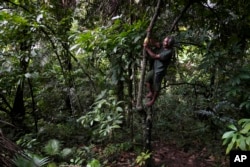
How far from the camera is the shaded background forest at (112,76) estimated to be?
3.86 meters

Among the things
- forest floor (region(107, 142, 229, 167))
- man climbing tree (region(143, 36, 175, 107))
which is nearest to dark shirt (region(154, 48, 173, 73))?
man climbing tree (region(143, 36, 175, 107))

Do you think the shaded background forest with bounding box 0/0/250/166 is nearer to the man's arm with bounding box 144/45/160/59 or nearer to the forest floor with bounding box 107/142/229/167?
the forest floor with bounding box 107/142/229/167

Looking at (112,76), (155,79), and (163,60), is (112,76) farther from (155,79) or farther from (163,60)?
(163,60)

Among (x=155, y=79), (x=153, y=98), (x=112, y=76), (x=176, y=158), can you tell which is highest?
(x=112, y=76)

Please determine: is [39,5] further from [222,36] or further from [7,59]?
[222,36]

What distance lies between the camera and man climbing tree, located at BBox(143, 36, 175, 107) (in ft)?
11.5

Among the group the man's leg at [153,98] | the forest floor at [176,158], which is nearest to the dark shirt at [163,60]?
the man's leg at [153,98]

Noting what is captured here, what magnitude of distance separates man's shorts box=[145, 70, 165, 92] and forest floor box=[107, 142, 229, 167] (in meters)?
1.47

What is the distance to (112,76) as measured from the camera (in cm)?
410

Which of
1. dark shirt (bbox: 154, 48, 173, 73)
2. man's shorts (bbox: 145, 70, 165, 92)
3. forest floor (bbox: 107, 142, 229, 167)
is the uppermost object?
dark shirt (bbox: 154, 48, 173, 73)

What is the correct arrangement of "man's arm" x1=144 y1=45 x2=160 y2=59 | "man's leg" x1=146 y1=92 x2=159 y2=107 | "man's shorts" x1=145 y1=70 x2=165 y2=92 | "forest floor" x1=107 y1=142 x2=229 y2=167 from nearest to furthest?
"man's arm" x1=144 y1=45 x2=160 y2=59
"man's shorts" x1=145 y1=70 x2=165 y2=92
"man's leg" x1=146 y1=92 x2=159 y2=107
"forest floor" x1=107 y1=142 x2=229 y2=167

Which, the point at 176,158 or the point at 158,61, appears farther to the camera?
the point at 176,158

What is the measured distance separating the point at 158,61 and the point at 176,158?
7.34 feet

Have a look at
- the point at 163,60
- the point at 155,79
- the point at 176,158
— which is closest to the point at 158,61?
the point at 163,60
